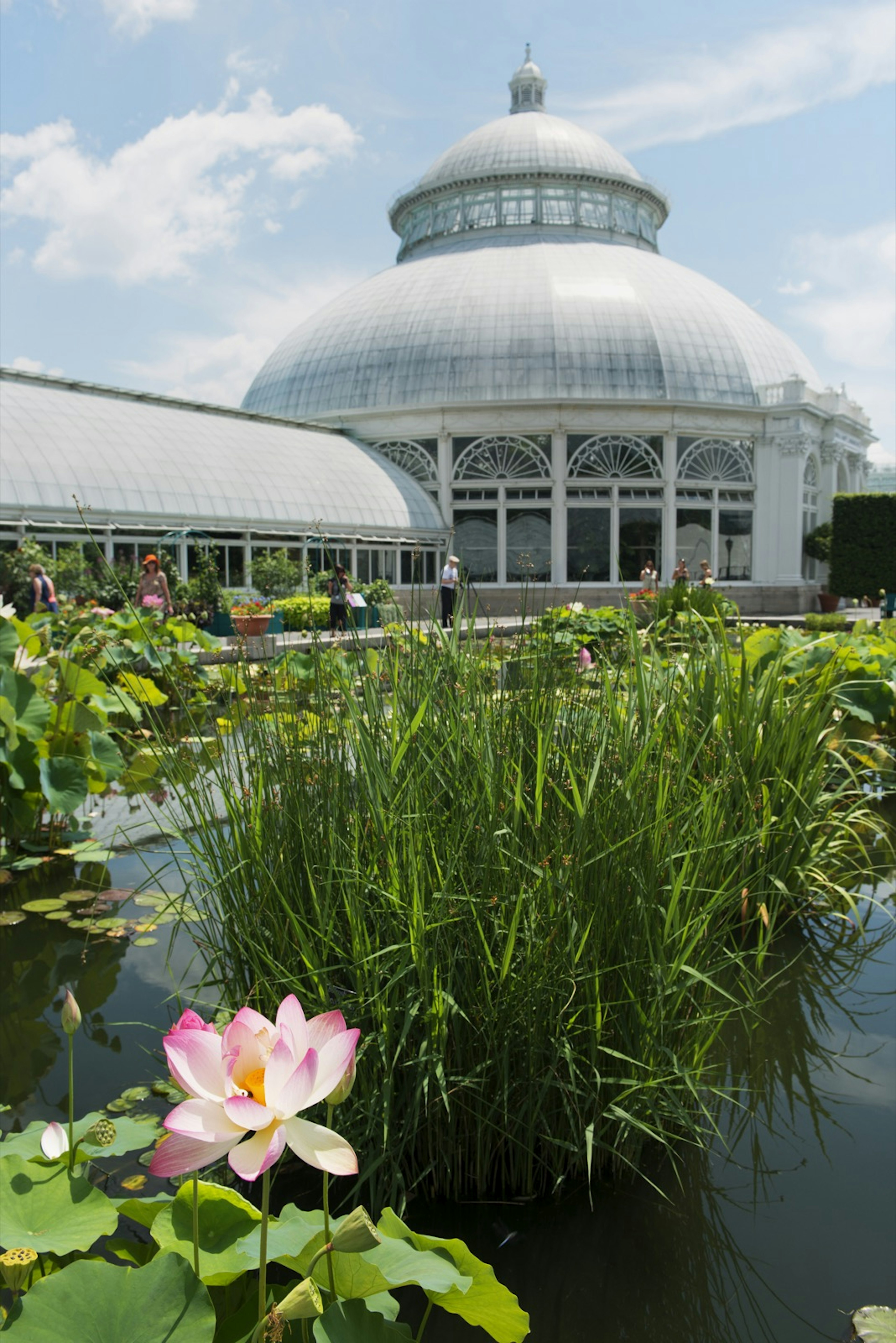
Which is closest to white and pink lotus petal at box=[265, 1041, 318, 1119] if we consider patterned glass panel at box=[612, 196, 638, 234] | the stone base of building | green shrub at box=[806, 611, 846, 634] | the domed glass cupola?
green shrub at box=[806, 611, 846, 634]

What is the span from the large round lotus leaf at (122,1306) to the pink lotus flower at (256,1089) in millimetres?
282

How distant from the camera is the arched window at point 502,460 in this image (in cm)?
2867

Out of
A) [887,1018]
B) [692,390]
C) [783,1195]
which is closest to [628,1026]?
[783,1195]

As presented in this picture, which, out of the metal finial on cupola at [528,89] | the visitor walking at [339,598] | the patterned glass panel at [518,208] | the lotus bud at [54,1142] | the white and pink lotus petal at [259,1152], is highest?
the metal finial on cupola at [528,89]

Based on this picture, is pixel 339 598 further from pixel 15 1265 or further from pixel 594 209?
pixel 594 209

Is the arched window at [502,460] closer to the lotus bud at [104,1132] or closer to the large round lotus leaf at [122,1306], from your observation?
the lotus bud at [104,1132]

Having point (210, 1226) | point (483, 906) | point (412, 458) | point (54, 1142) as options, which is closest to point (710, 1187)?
point (483, 906)

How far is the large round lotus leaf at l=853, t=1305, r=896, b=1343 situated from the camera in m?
1.75

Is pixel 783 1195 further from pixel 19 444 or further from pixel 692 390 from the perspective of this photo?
pixel 692 390

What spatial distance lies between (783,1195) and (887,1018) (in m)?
1.28

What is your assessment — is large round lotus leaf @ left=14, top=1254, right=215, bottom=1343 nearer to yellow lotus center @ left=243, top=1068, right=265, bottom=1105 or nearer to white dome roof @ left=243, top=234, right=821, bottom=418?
yellow lotus center @ left=243, top=1068, right=265, bottom=1105

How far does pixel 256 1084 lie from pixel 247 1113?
115 mm

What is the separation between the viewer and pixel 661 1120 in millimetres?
2627

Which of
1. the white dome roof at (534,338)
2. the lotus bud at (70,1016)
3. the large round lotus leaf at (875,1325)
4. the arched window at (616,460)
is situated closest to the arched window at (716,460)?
the arched window at (616,460)
